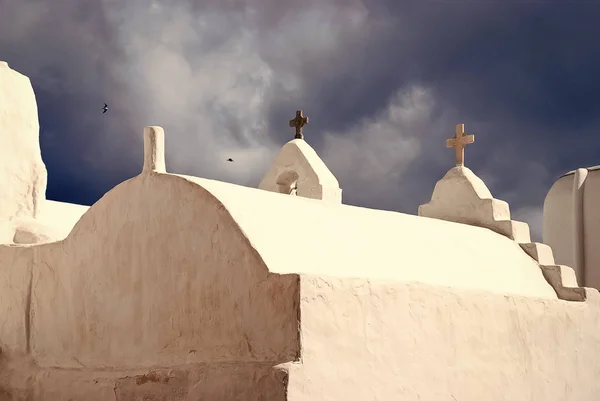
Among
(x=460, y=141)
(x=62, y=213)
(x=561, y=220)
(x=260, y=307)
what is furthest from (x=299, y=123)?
(x=260, y=307)

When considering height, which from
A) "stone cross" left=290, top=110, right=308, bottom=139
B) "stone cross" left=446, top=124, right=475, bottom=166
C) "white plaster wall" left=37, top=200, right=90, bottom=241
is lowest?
"white plaster wall" left=37, top=200, right=90, bottom=241

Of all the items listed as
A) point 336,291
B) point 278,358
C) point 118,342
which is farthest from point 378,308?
point 118,342

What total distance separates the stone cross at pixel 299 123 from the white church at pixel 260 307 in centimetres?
413

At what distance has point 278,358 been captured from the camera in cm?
509

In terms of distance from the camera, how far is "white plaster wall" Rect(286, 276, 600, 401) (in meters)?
5.20

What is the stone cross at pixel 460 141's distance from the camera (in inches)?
479

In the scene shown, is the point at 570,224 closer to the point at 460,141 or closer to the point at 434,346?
the point at 460,141

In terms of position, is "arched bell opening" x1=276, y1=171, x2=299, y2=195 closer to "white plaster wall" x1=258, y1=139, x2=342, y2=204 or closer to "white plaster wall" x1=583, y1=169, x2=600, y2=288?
"white plaster wall" x1=258, y1=139, x2=342, y2=204

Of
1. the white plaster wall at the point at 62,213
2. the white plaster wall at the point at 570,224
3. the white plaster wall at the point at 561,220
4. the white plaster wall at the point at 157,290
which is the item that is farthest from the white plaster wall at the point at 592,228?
the white plaster wall at the point at 157,290

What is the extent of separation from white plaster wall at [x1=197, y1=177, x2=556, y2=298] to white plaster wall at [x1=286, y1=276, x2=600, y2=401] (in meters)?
0.34

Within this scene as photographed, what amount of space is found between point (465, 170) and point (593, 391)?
14.3ft

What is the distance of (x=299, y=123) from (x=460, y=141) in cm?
292

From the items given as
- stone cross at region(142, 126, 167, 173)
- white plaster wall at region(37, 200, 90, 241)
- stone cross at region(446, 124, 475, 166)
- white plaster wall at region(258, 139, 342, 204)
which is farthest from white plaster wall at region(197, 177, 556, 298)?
white plaster wall at region(37, 200, 90, 241)

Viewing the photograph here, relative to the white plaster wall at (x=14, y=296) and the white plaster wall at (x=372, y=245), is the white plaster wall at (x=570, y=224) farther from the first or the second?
the white plaster wall at (x=14, y=296)
